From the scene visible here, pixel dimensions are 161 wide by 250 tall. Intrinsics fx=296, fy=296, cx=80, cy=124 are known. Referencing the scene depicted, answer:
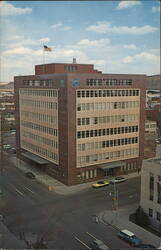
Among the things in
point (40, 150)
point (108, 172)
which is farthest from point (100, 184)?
point (40, 150)

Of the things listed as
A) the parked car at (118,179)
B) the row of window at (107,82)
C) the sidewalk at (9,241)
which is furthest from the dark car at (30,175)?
the sidewalk at (9,241)

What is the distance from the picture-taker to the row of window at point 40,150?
926cm

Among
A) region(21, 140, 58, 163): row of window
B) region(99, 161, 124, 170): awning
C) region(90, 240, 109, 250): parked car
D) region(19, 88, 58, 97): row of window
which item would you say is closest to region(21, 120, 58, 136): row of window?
region(21, 140, 58, 163): row of window

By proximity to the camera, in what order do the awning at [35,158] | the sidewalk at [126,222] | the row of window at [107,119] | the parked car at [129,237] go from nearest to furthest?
the parked car at [129,237], the sidewalk at [126,222], the row of window at [107,119], the awning at [35,158]

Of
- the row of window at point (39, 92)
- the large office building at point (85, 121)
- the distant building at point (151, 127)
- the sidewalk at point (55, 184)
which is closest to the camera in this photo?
the sidewalk at point (55, 184)

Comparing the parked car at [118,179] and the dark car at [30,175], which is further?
the dark car at [30,175]

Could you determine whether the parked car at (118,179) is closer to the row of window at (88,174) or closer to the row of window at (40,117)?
the row of window at (88,174)

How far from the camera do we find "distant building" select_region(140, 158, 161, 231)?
588 cm

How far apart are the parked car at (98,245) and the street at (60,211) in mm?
138

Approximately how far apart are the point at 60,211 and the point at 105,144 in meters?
3.08

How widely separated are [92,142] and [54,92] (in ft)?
6.23

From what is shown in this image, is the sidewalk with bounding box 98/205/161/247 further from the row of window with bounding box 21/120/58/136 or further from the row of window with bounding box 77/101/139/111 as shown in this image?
the row of window with bounding box 21/120/58/136

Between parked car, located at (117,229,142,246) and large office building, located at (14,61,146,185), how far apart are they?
11.0 feet

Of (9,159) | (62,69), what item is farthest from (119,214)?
(9,159)
